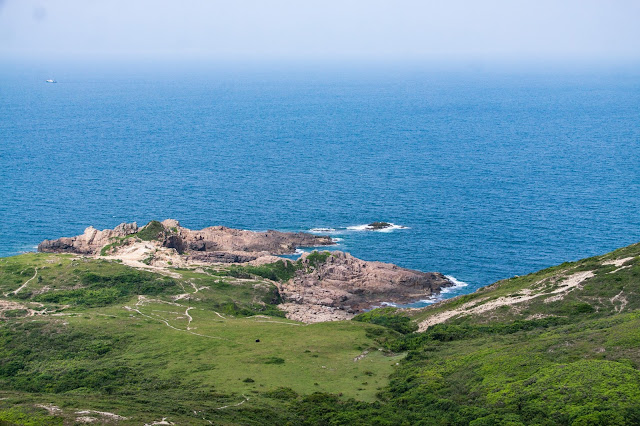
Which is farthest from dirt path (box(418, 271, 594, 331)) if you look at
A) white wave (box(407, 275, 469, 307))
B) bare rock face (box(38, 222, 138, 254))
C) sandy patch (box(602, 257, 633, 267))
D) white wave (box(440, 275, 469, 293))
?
bare rock face (box(38, 222, 138, 254))

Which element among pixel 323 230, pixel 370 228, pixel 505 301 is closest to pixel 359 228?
pixel 370 228

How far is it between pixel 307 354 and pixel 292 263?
45.0 m

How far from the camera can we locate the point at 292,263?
117 meters

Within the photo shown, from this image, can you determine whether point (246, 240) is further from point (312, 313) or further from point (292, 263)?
point (312, 313)

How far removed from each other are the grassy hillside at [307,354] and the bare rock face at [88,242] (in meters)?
18.8

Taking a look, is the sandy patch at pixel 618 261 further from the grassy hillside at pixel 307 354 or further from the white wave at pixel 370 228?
the white wave at pixel 370 228

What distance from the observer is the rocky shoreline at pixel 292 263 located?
352ft

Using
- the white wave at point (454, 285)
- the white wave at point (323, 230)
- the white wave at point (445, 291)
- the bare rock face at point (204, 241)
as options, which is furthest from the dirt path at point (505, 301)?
the white wave at point (323, 230)

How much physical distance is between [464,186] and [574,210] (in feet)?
105

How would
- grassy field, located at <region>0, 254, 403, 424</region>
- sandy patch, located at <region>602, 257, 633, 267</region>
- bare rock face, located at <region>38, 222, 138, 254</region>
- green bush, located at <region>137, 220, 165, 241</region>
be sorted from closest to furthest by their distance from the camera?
grassy field, located at <region>0, 254, 403, 424</region> → sandy patch, located at <region>602, 257, 633, 267</region> → green bush, located at <region>137, 220, 165, 241</region> → bare rock face, located at <region>38, 222, 138, 254</region>

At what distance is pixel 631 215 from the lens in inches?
5965

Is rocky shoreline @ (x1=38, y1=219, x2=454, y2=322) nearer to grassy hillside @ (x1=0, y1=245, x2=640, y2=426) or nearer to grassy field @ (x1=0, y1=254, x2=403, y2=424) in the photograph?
grassy field @ (x1=0, y1=254, x2=403, y2=424)

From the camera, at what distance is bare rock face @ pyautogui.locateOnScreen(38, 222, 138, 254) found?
398 feet

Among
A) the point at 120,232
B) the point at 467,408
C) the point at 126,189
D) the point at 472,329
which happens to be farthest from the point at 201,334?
the point at 126,189
